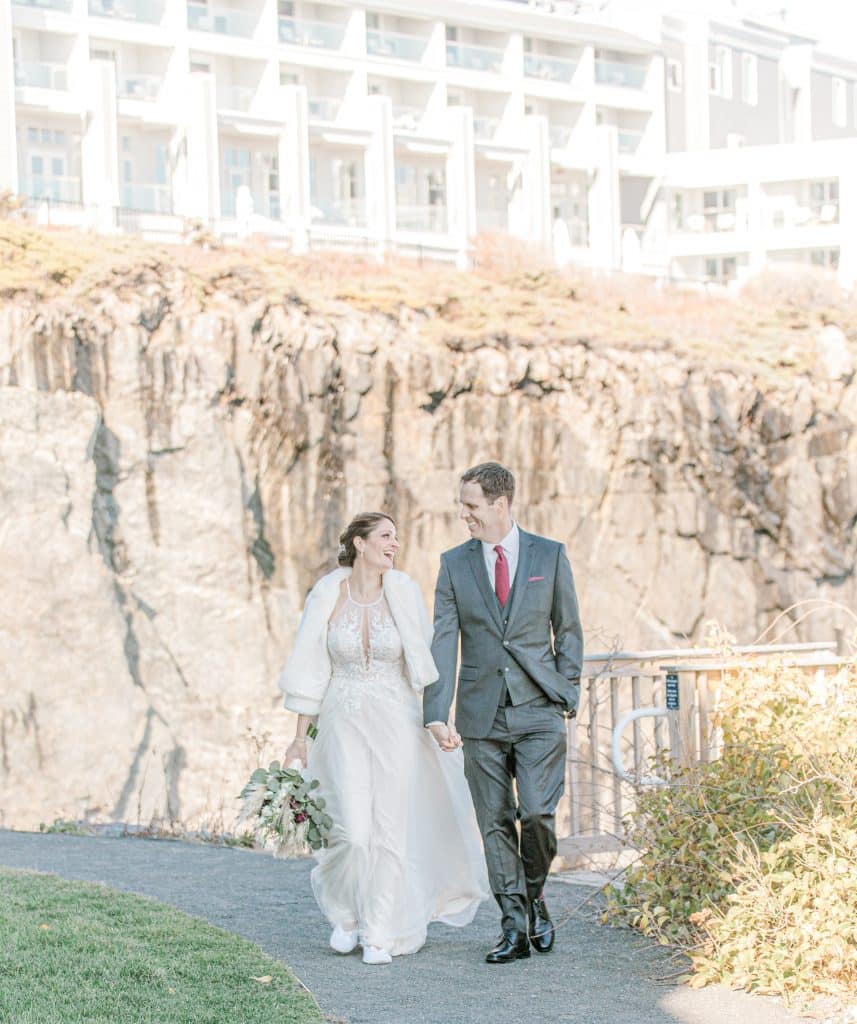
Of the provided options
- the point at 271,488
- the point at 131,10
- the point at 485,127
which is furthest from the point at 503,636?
the point at 485,127

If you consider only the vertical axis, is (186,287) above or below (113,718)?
above

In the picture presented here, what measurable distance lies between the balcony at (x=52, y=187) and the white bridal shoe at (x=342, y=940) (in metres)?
34.5

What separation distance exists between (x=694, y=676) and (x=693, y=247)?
50201 millimetres

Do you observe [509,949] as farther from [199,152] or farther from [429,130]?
[429,130]

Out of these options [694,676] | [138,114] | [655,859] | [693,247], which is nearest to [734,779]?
[655,859]

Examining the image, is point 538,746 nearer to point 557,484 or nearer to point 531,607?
point 531,607

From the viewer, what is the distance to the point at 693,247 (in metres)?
57.2

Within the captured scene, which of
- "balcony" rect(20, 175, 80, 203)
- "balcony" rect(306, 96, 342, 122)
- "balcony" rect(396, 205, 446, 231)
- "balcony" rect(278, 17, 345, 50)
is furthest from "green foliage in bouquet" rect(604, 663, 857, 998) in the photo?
"balcony" rect(278, 17, 345, 50)

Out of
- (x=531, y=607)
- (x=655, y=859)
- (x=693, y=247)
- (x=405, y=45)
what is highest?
(x=405, y=45)

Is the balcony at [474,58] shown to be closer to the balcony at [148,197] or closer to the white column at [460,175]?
the white column at [460,175]

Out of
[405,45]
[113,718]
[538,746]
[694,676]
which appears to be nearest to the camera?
[538,746]

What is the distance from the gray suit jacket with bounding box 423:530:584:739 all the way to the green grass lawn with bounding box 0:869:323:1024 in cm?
145

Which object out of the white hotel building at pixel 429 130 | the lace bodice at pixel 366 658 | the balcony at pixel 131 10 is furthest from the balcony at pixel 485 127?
the lace bodice at pixel 366 658

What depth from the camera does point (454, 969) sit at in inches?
284
